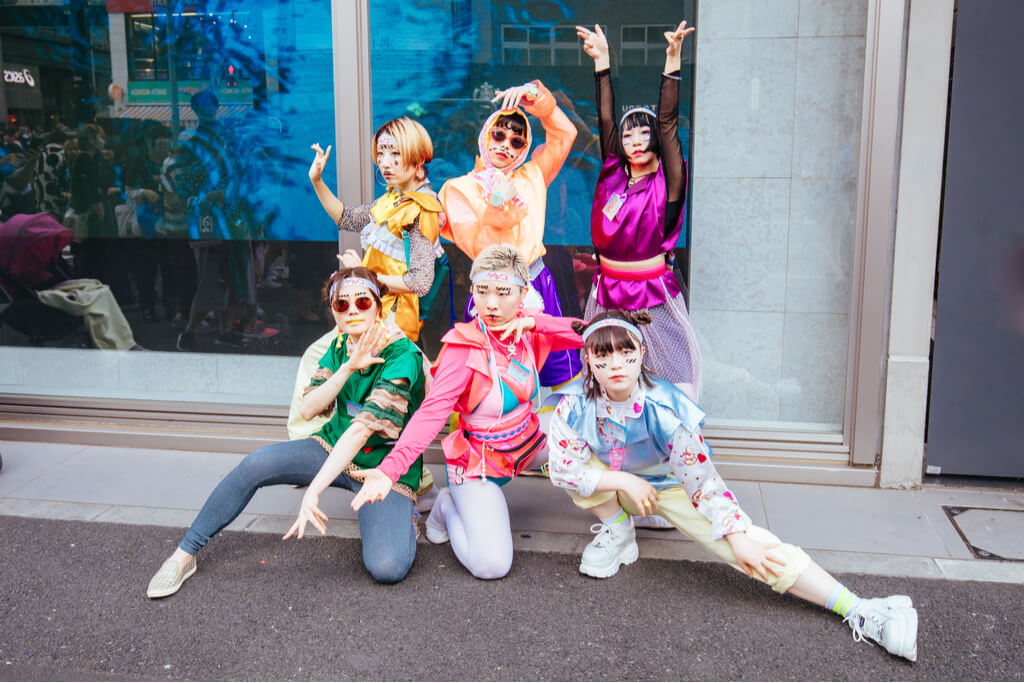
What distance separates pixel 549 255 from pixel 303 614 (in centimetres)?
241

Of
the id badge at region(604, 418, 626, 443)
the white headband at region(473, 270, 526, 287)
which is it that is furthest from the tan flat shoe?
the id badge at region(604, 418, 626, 443)

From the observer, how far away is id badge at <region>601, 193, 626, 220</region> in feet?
13.1

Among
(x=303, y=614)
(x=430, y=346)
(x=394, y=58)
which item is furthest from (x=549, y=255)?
(x=303, y=614)

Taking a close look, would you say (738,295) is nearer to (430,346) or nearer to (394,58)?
(430,346)

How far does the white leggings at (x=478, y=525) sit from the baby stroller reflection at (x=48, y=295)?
2.86 meters

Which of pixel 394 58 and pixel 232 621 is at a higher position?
pixel 394 58

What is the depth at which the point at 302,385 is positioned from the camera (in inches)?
163

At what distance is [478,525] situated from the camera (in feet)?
12.0

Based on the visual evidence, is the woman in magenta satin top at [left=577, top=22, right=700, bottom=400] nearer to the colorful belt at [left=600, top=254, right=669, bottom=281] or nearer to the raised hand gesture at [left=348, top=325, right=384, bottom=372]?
the colorful belt at [left=600, top=254, right=669, bottom=281]

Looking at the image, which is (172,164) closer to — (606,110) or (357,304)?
(357,304)

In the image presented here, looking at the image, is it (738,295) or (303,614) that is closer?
(303,614)

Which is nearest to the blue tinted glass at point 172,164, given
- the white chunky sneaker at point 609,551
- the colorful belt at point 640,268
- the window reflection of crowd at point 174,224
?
the window reflection of crowd at point 174,224

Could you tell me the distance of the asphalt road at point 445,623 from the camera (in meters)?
2.95

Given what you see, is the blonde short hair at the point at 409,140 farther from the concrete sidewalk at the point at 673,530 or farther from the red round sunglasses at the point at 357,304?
the concrete sidewalk at the point at 673,530
